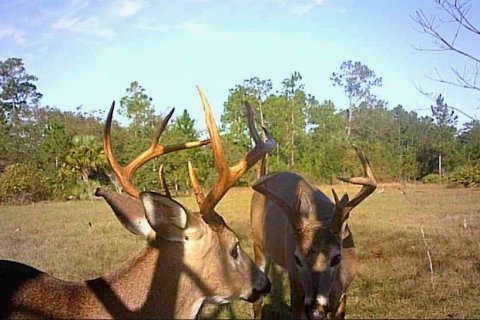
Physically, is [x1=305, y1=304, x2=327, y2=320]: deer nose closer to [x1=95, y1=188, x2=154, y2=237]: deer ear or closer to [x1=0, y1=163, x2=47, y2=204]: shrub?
[x1=95, y1=188, x2=154, y2=237]: deer ear

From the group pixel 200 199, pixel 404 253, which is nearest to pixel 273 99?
pixel 404 253

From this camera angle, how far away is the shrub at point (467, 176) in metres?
28.6

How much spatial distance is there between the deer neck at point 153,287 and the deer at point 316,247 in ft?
2.93

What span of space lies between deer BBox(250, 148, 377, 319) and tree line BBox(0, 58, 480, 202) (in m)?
19.5

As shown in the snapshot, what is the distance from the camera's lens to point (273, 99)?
48812 mm

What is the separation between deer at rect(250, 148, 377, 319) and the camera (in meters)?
5.29

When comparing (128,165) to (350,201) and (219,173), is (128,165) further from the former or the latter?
(350,201)

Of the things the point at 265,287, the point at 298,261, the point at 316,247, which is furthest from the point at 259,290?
the point at 298,261

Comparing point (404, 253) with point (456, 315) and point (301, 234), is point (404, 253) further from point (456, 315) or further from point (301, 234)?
point (301, 234)

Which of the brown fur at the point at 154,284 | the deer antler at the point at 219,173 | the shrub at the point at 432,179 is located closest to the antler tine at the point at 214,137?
the deer antler at the point at 219,173

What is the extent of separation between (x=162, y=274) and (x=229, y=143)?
33676 millimetres

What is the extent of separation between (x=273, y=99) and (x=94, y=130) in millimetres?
15046

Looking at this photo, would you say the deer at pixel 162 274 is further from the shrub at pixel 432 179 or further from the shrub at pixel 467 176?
the shrub at pixel 432 179

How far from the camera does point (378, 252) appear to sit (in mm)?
11680
